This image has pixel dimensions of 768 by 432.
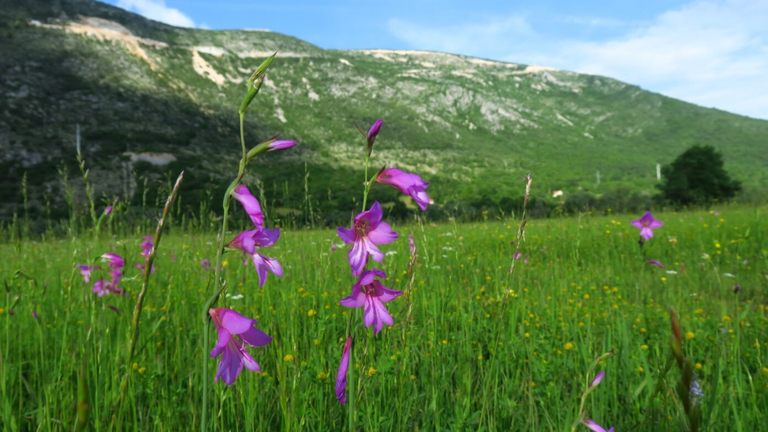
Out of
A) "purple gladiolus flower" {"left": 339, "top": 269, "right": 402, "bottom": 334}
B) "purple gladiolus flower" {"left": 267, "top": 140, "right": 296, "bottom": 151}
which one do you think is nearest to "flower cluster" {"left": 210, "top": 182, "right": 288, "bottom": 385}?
"purple gladiolus flower" {"left": 267, "top": 140, "right": 296, "bottom": 151}

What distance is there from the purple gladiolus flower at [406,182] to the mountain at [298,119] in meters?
19.3

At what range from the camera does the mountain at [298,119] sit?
5588cm

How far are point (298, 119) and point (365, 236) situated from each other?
373 feet

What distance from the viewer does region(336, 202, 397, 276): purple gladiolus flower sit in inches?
45.4

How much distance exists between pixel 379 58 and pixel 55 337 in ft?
673

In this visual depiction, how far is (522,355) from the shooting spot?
2.94m

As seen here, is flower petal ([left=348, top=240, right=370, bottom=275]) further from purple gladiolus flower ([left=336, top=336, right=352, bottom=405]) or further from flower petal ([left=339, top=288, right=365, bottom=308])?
purple gladiolus flower ([left=336, top=336, right=352, bottom=405])

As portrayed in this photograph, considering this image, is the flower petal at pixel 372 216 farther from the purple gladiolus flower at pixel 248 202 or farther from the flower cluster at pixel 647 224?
the flower cluster at pixel 647 224

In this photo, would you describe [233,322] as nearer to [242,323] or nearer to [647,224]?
[242,323]

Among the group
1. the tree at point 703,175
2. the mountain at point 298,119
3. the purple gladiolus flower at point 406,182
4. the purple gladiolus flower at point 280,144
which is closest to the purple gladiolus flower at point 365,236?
the purple gladiolus flower at point 406,182

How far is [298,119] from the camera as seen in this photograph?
364ft

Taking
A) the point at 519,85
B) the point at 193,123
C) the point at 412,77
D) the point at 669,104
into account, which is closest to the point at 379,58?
the point at 412,77

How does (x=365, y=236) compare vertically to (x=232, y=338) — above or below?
above

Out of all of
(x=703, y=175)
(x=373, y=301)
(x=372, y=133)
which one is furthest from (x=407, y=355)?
(x=703, y=175)
